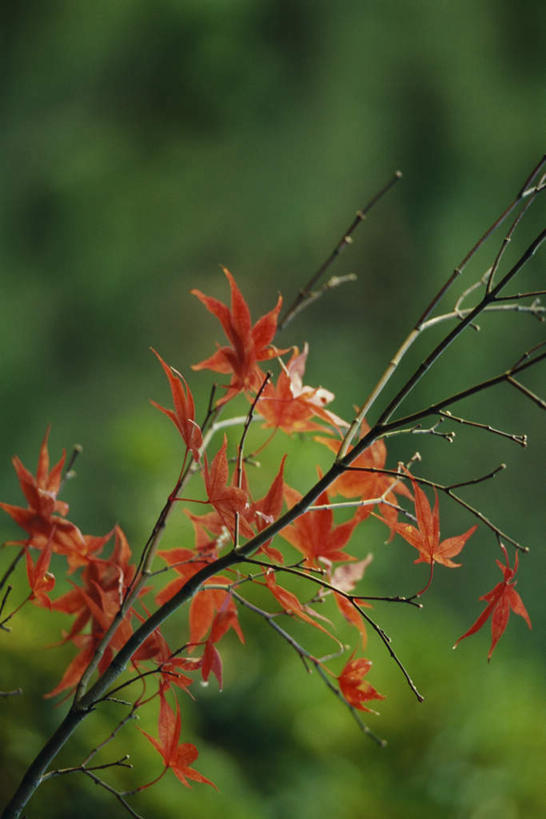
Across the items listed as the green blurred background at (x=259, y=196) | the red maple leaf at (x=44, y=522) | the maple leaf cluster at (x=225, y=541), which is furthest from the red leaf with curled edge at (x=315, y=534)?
the green blurred background at (x=259, y=196)

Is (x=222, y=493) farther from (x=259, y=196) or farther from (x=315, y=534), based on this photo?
(x=259, y=196)

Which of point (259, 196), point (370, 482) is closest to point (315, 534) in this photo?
point (370, 482)

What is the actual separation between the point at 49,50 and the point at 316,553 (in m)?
2.52

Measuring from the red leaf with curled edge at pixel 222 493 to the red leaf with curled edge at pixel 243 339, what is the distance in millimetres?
50

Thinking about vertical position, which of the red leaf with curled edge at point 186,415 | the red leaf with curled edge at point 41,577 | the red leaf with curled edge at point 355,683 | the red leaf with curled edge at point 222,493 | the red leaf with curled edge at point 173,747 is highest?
the red leaf with curled edge at point 186,415

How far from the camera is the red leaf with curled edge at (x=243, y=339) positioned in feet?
1.25

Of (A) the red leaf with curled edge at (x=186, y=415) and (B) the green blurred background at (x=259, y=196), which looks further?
(B) the green blurred background at (x=259, y=196)

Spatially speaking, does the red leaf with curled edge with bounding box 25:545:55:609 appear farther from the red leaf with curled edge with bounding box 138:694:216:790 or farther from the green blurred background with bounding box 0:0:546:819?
the green blurred background with bounding box 0:0:546:819

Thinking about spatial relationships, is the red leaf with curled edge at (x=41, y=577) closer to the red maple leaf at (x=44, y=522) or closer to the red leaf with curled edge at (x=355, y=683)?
the red maple leaf at (x=44, y=522)

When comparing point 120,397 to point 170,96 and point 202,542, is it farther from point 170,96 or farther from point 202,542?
point 202,542

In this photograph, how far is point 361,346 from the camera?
8.30ft

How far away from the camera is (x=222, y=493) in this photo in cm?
34

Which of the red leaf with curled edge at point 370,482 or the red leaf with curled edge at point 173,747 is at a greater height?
the red leaf with curled edge at point 370,482

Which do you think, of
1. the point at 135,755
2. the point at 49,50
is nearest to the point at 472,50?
the point at 49,50
